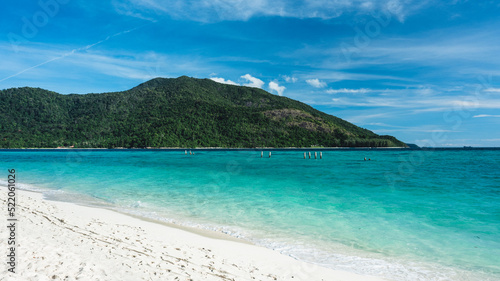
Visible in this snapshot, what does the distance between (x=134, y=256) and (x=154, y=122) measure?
461ft

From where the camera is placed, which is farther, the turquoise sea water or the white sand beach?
the turquoise sea water

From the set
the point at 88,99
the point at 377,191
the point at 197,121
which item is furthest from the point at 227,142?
the point at 377,191

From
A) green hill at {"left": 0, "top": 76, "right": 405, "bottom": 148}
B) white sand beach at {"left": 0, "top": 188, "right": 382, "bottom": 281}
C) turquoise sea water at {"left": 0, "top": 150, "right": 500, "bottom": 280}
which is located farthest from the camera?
green hill at {"left": 0, "top": 76, "right": 405, "bottom": 148}

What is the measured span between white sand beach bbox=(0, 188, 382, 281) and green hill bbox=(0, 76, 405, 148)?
421 ft

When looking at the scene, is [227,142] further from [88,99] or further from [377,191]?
[377,191]

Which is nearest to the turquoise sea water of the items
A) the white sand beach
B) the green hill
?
the white sand beach

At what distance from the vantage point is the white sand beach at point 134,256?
4.97 metres

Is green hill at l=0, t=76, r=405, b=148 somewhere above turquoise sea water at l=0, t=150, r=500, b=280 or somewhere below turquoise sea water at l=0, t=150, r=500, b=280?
above

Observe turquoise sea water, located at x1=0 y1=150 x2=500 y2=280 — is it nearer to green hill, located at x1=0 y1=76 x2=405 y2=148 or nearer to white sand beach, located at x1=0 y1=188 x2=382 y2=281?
white sand beach, located at x1=0 y1=188 x2=382 y2=281

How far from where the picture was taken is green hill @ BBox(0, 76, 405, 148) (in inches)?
5098

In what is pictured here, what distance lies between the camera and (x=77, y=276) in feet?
15.3

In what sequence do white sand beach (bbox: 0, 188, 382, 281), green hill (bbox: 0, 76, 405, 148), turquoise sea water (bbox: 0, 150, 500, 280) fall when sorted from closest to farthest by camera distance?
white sand beach (bbox: 0, 188, 382, 281), turquoise sea water (bbox: 0, 150, 500, 280), green hill (bbox: 0, 76, 405, 148)

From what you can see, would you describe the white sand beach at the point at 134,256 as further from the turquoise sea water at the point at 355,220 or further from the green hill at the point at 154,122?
the green hill at the point at 154,122

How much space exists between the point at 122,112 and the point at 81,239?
5848 inches
